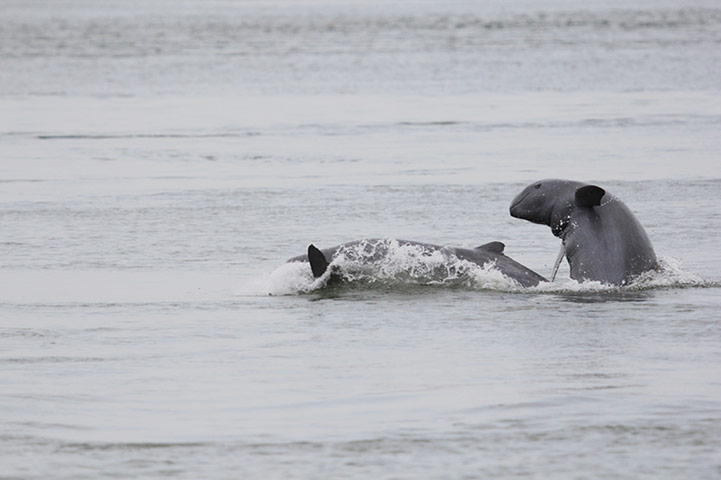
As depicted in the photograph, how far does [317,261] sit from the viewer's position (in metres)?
14.7

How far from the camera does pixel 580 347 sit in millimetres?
12266

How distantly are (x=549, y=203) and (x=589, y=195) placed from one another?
60 cm

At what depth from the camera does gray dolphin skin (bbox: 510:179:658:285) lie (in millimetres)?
14555

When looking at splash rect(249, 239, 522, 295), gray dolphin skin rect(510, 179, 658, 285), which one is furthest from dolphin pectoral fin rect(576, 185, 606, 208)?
splash rect(249, 239, 522, 295)

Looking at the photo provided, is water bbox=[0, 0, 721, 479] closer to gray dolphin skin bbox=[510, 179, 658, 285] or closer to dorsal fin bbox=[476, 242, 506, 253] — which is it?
gray dolphin skin bbox=[510, 179, 658, 285]

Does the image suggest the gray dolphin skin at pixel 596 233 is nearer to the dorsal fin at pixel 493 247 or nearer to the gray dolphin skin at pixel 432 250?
the gray dolphin skin at pixel 432 250

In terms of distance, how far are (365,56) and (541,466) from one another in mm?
48676

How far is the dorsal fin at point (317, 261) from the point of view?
1463 cm

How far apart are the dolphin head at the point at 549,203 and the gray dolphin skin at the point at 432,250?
1.89 feet

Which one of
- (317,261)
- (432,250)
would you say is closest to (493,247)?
(432,250)

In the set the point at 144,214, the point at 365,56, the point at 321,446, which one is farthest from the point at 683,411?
the point at 365,56

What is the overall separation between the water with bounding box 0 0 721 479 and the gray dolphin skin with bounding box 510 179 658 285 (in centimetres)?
22

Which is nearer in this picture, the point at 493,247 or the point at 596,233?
the point at 596,233

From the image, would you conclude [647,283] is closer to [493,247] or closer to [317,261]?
[493,247]
